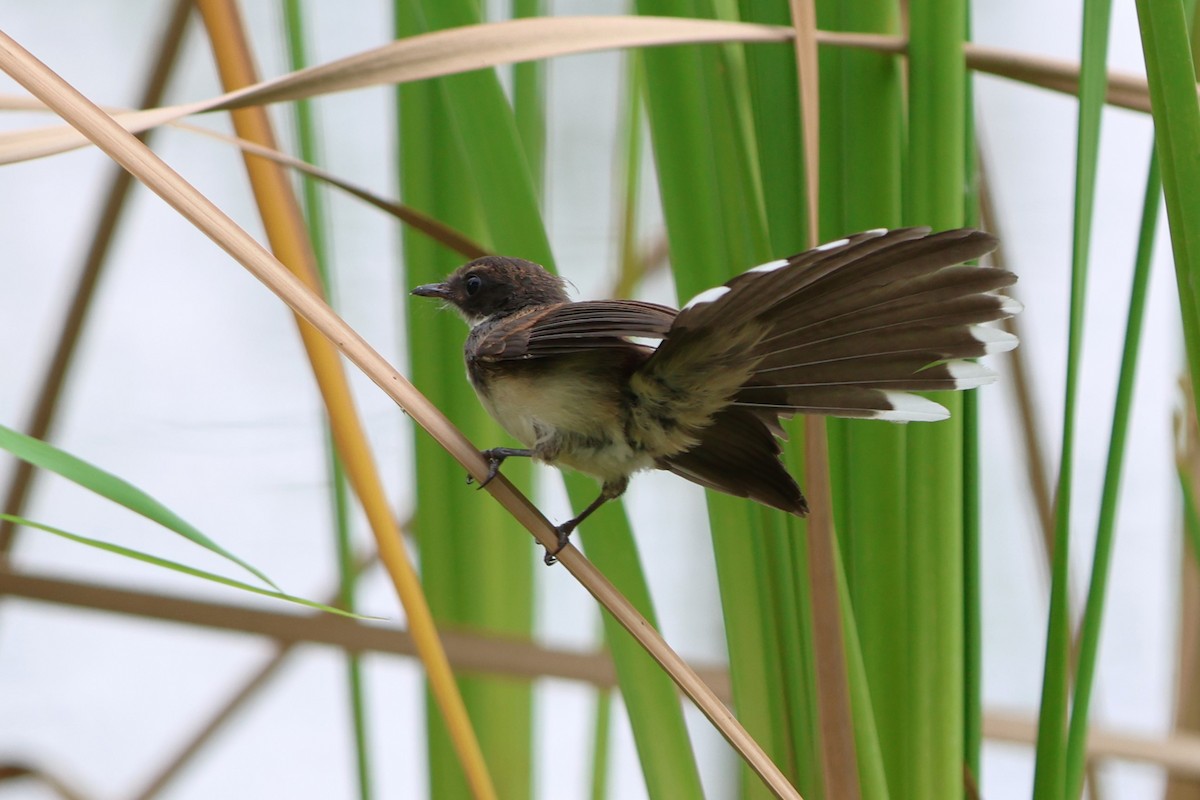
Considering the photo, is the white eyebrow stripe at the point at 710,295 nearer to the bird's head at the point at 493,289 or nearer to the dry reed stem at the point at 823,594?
the dry reed stem at the point at 823,594

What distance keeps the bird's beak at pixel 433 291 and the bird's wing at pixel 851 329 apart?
349mm

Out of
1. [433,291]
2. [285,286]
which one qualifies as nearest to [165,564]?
[285,286]

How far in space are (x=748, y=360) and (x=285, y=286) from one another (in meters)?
0.35

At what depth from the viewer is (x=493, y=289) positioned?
1162 mm

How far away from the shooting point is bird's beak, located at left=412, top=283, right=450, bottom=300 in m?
1.13

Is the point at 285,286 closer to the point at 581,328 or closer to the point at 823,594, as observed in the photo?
the point at 581,328

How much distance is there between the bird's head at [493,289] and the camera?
1.15m

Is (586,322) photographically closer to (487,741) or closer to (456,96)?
(456,96)

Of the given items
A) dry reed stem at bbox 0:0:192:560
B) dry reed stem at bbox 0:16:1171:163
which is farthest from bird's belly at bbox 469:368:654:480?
dry reed stem at bbox 0:0:192:560

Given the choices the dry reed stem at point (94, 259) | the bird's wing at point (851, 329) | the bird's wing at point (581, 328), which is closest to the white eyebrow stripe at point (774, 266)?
the bird's wing at point (851, 329)

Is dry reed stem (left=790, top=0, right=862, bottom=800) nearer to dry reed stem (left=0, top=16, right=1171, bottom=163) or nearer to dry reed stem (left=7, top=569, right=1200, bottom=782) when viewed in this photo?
dry reed stem (left=0, top=16, right=1171, bottom=163)

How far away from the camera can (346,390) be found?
863mm

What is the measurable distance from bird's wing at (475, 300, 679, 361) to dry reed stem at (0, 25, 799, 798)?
16cm

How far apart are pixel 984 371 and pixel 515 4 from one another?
0.60m
